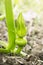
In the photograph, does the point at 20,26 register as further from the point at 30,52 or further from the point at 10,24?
the point at 30,52

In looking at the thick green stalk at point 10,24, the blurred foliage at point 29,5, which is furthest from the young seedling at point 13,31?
the blurred foliage at point 29,5

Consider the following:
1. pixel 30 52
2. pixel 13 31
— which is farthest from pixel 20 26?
pixel 30 52

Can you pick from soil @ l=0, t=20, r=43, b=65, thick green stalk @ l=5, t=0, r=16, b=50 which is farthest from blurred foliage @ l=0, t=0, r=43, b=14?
thick green stalk @ l=5, t=0, r=16, b=50

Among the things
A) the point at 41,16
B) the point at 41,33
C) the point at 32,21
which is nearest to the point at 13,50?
the point at 41,33

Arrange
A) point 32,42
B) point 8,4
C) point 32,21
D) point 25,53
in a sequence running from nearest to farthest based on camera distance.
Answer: point 8,4 → point 25,53 → point 32,42 → point 32,21

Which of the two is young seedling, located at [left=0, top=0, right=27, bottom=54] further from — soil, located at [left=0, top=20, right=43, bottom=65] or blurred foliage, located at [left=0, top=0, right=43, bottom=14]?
blurred foliage, located at [left=0, top=0, right=43, bottom=14]

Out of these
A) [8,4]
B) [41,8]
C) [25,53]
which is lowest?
[25,53]

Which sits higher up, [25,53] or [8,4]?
[8,4]

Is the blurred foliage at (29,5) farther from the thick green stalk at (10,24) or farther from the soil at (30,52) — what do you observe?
the thick green stalk at (10,24)

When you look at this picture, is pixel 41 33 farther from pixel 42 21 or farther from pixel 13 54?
pixel 13 54
